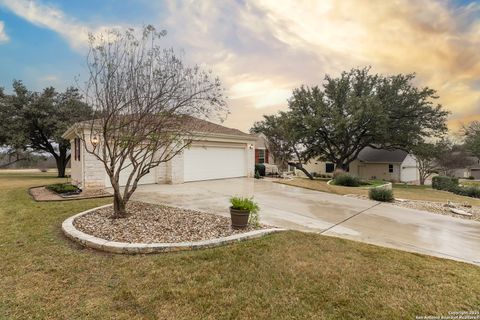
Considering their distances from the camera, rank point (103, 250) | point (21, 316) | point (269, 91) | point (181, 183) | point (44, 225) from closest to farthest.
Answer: point (21, 316) < point (103, 250) < point (44, 225) < point (181, 183) < point (269, 91)

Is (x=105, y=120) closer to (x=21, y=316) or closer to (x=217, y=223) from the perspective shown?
(x=217, y=223)

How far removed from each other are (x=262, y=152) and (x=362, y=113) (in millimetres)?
9956

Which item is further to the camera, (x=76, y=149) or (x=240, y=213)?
(x=76, y=149)

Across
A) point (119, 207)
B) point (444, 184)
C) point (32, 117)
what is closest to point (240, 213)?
point (119, 207)

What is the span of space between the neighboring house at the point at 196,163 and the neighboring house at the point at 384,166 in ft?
53.1

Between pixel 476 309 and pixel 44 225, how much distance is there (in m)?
7.53

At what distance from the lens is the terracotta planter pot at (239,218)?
5.25m

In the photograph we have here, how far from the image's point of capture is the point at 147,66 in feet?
20.7

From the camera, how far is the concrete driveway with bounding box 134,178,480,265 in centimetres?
500

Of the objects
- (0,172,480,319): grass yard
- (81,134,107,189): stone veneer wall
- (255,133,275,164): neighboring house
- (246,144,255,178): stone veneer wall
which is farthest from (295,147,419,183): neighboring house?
(0,172,480,319): grass yard

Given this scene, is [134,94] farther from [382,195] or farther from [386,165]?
[386,165]

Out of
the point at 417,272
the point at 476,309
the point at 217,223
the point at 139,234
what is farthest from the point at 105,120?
the point at 476,309

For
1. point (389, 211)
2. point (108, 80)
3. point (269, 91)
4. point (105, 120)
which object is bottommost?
point (389, 211)

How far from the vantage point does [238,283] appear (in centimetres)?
321
